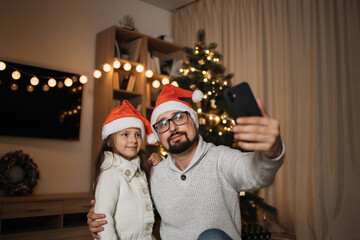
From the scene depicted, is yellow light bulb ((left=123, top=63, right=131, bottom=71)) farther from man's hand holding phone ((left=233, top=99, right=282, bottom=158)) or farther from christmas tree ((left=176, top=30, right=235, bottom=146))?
man's hand holding phone ((left=233, top=99, right=282, bottom=158))

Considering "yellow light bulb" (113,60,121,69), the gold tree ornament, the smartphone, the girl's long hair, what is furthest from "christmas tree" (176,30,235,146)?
the smartphone

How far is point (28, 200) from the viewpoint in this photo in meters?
3.28

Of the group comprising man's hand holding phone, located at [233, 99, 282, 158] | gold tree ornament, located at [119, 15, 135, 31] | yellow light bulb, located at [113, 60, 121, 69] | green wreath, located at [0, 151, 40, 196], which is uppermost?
gold tree ornament, located at [119, 15, 135, 31]

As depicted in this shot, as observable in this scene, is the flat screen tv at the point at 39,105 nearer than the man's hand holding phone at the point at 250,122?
No

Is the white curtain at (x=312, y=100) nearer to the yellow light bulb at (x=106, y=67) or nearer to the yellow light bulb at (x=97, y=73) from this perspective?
the yellow light bulb at (x=106, y=67)

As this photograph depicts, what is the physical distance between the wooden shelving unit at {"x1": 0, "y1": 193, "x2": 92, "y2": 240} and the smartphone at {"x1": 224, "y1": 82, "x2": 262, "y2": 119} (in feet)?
9.13

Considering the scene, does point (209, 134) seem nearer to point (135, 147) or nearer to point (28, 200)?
point (135, 147)

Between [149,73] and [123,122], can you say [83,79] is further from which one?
[123,122]

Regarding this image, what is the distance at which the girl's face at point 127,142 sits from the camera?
2016mm

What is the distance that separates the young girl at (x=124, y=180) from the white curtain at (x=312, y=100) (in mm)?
2177

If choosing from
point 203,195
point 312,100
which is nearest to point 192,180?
point 203,195

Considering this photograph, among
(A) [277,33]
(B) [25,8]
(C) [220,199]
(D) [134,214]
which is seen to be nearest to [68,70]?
(B) [25,8]

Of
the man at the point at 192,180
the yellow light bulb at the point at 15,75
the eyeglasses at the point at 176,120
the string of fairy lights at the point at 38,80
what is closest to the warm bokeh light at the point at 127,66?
the string of fairy lights at the point at 38,80

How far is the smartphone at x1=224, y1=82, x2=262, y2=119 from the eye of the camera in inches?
43.7
